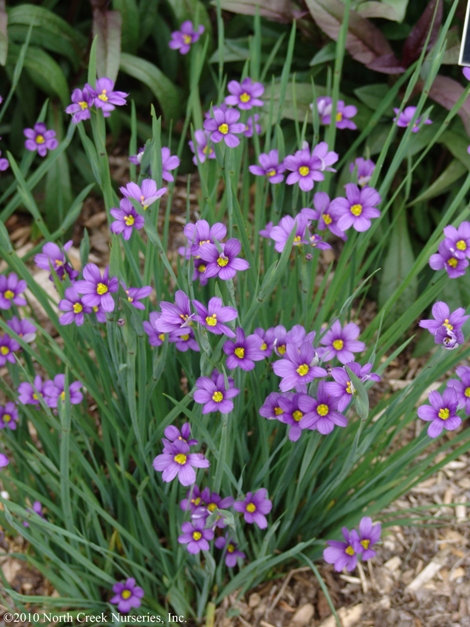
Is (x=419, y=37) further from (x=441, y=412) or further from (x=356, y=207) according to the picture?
(x=441, y=412)

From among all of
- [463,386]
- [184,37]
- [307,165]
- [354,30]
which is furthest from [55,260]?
[354,30]

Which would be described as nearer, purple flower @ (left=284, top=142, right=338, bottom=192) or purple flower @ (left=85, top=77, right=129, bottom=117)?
purple flower @ (left=85, top=77, right=129, bottom=117)

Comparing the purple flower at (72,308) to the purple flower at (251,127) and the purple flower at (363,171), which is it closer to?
the purple flower at (251,127)

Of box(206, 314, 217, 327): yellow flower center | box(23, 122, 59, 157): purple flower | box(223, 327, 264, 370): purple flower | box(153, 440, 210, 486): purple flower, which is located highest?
box(23, 122, 59, 157): purple flower

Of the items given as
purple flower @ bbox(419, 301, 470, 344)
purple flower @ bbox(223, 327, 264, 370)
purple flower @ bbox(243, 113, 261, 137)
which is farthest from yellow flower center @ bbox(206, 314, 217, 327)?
purple flower @ bbox(243, 113, 261, 137)

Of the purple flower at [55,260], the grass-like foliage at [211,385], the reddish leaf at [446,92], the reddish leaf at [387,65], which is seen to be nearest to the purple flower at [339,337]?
the grass-like foliage at [211,385]

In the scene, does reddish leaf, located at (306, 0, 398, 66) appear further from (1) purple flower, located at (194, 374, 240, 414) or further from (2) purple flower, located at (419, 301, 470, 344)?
(1) purple flower, located at (194, 374, 240, 414)

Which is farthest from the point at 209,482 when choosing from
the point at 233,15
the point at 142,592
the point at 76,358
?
the point at 233,15
